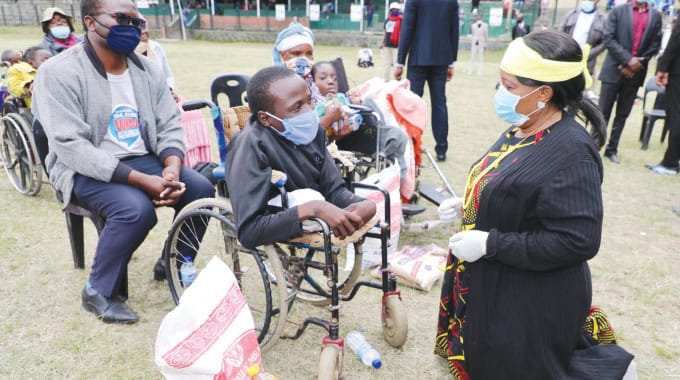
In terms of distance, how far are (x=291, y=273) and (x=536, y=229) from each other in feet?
4.38

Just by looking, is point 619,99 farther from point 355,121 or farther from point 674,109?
point 355,121

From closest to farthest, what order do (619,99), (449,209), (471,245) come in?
(471,245), (449,209), (619,99)

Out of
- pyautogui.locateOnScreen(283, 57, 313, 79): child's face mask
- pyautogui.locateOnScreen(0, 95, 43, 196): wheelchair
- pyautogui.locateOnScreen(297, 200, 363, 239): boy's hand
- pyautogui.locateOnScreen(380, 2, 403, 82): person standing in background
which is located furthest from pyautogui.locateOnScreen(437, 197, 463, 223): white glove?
pyautogui.locateOnScreen(380, 2, 403, 82): person standing in background

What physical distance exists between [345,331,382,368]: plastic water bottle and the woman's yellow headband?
62.6 inches

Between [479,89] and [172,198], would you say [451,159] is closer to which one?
[172,198]

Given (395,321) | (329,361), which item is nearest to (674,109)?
(395,321)

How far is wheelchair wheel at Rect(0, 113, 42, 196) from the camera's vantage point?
448 centimetres

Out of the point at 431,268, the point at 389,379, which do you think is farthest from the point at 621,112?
the point at 389,379

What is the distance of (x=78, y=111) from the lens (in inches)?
108

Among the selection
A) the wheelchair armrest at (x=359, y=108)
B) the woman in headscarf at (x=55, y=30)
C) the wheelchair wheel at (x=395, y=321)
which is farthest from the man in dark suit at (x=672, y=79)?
the woman in headscarf at (x=55, y=30)

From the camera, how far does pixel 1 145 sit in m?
5.00

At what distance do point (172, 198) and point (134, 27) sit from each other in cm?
101

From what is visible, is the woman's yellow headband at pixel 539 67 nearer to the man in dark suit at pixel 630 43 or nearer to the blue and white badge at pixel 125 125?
the blue and white badge at pixel 125 125

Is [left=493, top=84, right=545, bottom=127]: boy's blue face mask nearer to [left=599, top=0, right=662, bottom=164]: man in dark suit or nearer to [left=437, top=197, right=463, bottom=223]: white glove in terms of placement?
[left=437, top=197, right=463, bottom=223]: white glove
